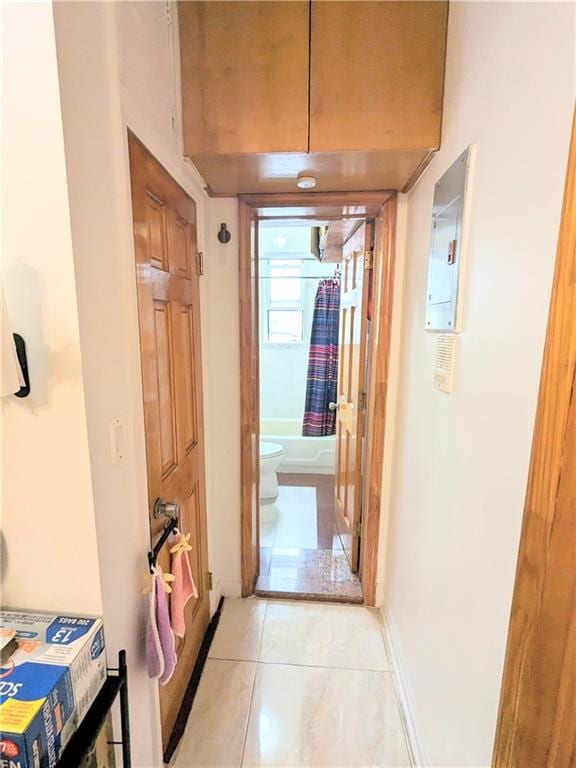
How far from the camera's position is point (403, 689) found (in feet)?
5.18

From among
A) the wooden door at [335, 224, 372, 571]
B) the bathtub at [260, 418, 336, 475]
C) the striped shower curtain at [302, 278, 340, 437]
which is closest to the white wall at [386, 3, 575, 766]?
the wooden door at [335, 224, 372, 571]

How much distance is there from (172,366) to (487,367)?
1.04m

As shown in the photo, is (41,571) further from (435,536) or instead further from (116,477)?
(435,536)

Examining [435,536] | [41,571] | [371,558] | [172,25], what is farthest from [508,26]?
[371,558]

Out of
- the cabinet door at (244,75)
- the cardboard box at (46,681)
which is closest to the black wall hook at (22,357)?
the cardboard box at (46,681)

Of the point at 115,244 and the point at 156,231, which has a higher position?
the point at 156,231

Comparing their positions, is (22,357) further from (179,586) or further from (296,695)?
(296,695)

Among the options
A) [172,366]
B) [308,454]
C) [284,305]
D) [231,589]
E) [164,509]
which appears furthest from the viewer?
[284,305]

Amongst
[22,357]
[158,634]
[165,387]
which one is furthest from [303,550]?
[22,357]

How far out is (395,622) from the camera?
181 centimetres

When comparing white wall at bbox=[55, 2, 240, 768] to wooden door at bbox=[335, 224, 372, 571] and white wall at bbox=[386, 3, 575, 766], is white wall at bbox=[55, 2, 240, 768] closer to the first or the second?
white wall at bbox=[386, 3, 575, 766]

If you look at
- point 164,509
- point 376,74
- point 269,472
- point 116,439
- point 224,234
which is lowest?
point 269,472

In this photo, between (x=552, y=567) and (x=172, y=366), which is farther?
(x=172, y=366)

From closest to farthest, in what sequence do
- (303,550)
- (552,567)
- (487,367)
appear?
(552,567) < (487,367) < (303,550)
